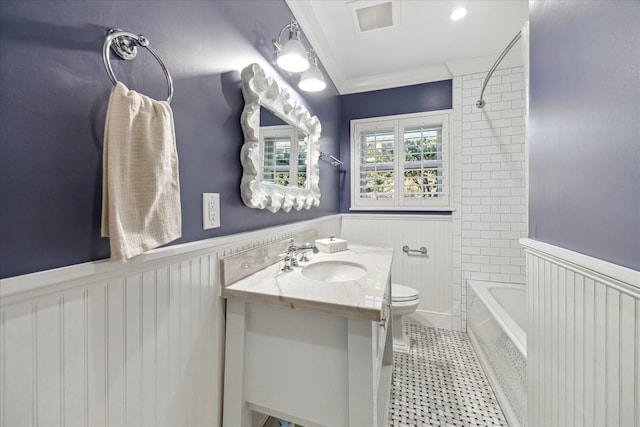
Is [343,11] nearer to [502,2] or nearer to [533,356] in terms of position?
[502,2]

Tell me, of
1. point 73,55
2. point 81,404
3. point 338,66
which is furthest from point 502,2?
point 81,404

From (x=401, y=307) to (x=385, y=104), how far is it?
6.55 feet

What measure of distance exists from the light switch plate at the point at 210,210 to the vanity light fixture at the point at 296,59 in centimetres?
75

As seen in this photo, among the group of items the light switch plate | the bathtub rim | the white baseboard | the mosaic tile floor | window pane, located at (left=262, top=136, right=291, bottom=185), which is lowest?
the mosaic tile floor

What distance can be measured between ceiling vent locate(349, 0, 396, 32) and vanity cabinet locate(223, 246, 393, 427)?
179cm

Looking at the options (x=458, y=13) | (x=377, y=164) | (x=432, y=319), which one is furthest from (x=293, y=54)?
(x=432, y=319)

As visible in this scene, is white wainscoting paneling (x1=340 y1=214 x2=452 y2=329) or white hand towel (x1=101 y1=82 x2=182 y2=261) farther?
white wainscoting paneling (x1=340 y1=214 x2=452 y2=329)

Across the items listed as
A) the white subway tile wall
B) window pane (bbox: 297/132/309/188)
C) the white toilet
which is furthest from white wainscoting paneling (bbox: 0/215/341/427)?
the white subway tile wall

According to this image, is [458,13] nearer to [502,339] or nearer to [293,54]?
[293,54]

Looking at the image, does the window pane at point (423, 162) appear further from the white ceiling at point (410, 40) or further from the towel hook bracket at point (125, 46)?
the towel hook bracket at point (125, 46)

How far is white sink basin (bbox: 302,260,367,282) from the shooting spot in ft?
4.50

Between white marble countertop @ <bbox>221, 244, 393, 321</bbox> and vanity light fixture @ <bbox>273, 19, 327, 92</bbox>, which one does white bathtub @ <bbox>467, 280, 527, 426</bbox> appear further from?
vanity light fixture @ <bbox>273, 19, 327, 92</bbox>

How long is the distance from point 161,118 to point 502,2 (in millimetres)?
2222

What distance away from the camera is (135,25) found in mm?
687
